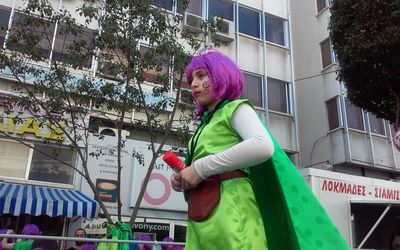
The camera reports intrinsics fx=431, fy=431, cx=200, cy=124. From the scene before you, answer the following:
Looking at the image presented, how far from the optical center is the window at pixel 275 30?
61.1 ft

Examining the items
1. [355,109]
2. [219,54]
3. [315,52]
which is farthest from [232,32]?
[219,54]

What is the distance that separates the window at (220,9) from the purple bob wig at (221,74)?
15.5m

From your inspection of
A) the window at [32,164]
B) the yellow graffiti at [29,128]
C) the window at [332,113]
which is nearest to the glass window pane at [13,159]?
the window at [32,164]

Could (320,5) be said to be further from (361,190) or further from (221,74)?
(221,74)

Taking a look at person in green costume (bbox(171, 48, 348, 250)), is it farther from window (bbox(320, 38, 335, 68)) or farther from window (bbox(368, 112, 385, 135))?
window (bbox(320, 38, 335, 68))

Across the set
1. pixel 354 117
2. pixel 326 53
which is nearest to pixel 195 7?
pixel 326 53

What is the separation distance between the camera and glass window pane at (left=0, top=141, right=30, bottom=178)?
11.8 metres

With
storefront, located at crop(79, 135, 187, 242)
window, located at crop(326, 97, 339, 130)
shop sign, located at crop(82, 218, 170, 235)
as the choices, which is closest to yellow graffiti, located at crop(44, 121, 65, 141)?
storefront, located at crop(79, 135, 187, 242)

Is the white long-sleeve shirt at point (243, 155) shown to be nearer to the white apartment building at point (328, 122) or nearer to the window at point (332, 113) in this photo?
the white apartment building at point (328, 122)

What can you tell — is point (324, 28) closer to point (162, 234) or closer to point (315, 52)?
point (315, 52)

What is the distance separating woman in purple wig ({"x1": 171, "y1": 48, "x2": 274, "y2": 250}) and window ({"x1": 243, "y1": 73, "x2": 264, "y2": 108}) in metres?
15.3

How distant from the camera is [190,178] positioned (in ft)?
5.53

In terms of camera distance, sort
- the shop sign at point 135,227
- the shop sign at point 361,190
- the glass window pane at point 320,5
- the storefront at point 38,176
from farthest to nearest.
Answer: the glass window pane at point 320,5 < the shop sign at point 135,227 < the storefront at point 38,176 < the shop sign at point 361,190

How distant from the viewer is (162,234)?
13258 millimetres
